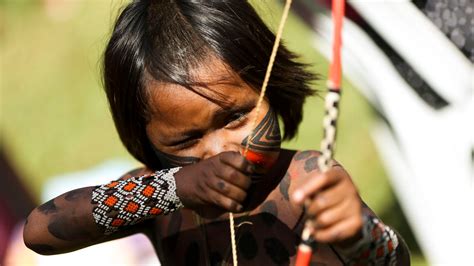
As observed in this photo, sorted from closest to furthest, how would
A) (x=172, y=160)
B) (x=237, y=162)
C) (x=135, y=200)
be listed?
(x=237, y=162), (x=135, y=200), (x=172, y=160)

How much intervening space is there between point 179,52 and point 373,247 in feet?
1.52

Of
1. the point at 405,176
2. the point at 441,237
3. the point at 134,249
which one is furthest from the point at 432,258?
the point at 134,249

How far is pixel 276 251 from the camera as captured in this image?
1.43 m

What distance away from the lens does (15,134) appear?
285 centimetres

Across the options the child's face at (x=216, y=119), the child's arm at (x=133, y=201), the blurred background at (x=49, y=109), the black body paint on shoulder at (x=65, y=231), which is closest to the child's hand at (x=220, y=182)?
the child's arm at (x=133, y=201)

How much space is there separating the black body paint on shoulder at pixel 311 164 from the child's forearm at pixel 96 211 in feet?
0.86

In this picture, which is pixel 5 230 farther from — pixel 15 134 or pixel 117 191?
pixel 117 191

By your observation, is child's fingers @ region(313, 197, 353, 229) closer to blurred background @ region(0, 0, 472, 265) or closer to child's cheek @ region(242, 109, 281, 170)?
child's cheek @ region(242, 109, 281, 170)

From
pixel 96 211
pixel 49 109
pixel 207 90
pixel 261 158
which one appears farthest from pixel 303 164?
pixel 49 109

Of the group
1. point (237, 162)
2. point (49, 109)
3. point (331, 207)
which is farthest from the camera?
point (49, 109)

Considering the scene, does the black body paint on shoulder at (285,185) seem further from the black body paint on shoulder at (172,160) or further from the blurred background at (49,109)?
the blurred background at (49,109)

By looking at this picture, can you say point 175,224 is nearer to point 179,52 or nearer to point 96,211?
point 96,211

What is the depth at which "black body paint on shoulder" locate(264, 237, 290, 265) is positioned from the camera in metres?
1.42

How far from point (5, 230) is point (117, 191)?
167cm
